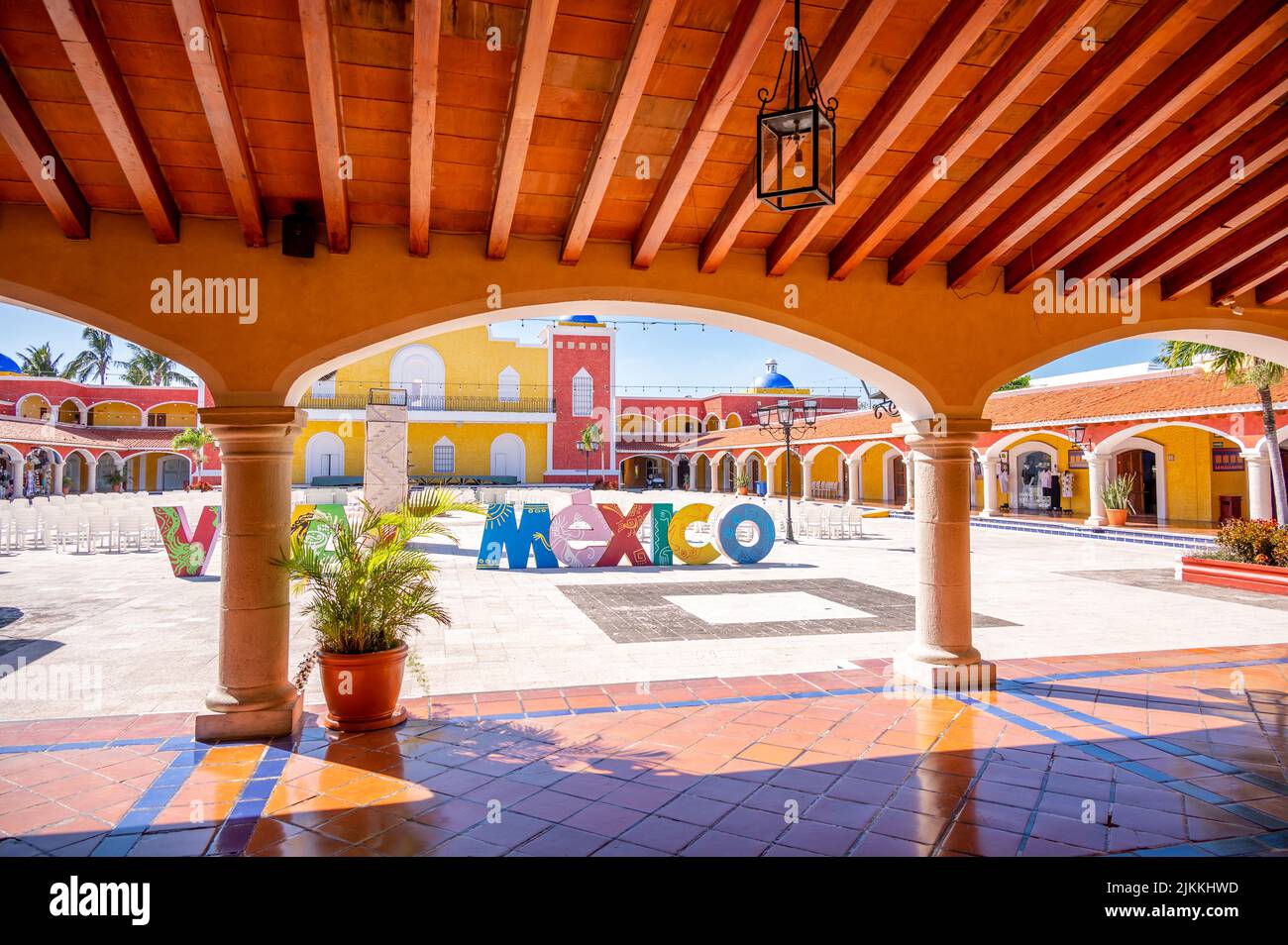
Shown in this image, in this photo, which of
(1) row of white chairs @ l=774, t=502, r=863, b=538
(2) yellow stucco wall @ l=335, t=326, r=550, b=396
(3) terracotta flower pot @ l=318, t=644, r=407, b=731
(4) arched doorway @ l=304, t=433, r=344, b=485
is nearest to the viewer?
(3) terracotta flower pot @ l=318, t=644, r=407, b=731

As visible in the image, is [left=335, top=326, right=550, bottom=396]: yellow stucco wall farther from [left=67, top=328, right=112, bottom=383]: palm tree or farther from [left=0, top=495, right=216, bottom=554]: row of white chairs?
[left=0, top=495, right=216, bottom=554]: row of white chairs

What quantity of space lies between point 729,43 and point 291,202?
2558mm

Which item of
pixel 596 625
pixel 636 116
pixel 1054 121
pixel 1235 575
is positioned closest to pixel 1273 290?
pixel 1054 121

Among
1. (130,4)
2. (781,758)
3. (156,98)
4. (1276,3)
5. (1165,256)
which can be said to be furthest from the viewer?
(1165,256)

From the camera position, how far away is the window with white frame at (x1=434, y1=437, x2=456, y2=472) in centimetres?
3750

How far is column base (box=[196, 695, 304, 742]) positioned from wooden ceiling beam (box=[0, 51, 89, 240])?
9.07ft

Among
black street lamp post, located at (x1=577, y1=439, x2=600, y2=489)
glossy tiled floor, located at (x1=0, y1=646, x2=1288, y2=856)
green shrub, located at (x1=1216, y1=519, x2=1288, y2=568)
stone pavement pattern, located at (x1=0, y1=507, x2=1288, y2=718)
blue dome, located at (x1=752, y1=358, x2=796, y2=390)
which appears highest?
blue dome, located at (x1=752, y1=358, x2=796, y2=390)

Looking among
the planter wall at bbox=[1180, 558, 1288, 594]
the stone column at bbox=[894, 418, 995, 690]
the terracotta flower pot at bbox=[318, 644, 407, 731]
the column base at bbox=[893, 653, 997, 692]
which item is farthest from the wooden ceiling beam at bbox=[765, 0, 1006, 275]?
the planter wall at bbox=[1180, 558, 1288, 594]

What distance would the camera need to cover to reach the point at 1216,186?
4477 mm

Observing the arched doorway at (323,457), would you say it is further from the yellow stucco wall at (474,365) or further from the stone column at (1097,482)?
the stone column at (1097,482)

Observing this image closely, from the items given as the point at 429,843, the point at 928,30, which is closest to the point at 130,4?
the point at 928,30

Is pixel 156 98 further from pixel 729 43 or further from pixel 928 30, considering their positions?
pixel 928 30

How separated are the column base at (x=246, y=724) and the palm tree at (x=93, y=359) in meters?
52.4

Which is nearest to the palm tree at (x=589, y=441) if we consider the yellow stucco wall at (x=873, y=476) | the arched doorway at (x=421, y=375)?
the arched doorway at (x=421, y=375)
